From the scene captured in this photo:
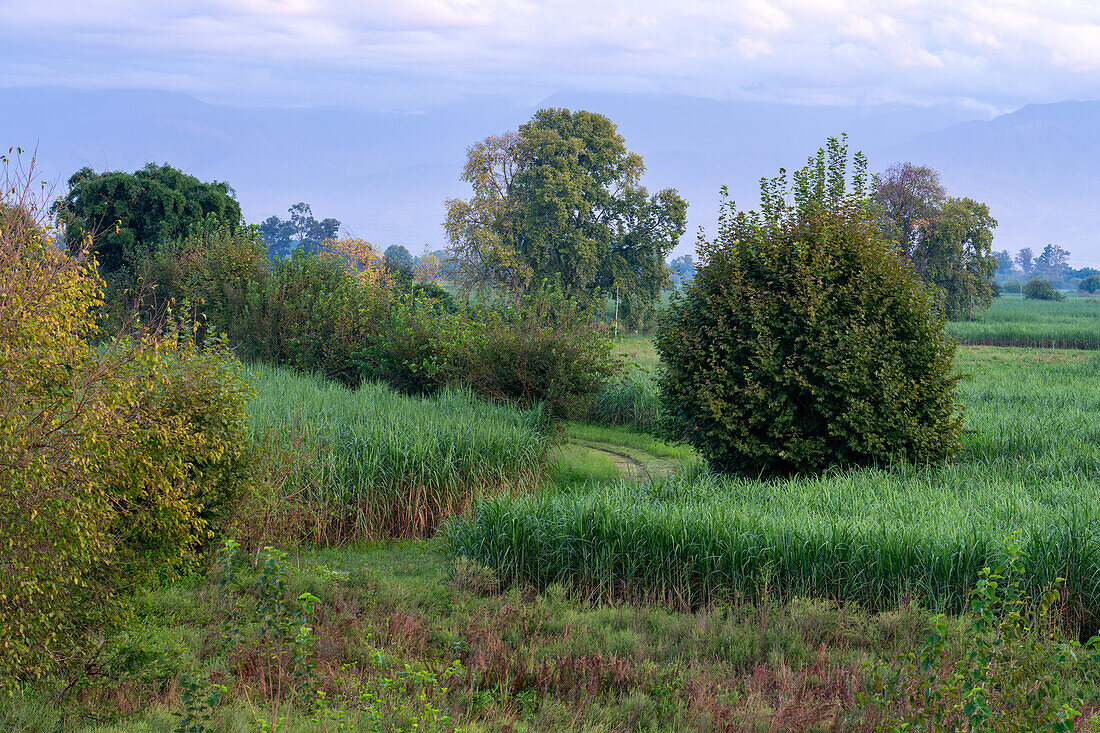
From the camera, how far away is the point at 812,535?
22.2 ft

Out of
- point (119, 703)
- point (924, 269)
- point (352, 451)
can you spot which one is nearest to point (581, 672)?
point (119, 703)

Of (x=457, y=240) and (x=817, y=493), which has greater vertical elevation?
(x=457, y=240)

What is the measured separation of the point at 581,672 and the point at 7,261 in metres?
3.96

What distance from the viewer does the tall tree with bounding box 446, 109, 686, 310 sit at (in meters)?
40.1

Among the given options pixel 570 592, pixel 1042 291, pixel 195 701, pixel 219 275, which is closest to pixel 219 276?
pixel 219 275

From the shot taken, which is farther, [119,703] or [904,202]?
[904,202]

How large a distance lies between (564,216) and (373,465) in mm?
31318

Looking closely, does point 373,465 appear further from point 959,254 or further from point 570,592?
point 959,254

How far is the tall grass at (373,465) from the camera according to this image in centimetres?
880

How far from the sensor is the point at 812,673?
5328 millimetres

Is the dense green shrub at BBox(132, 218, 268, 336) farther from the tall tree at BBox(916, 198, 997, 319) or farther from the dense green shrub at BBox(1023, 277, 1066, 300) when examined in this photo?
the dense green shrub at BBox(1023, 277, 1066, 300)

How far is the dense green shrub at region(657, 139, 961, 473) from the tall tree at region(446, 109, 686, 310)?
29.2m

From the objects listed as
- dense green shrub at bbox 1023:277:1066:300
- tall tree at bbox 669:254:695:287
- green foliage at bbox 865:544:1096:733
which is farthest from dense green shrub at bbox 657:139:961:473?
dense green shrub at bbox 1023:277:1066:300

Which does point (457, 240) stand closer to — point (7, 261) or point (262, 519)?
point (262, 519)
